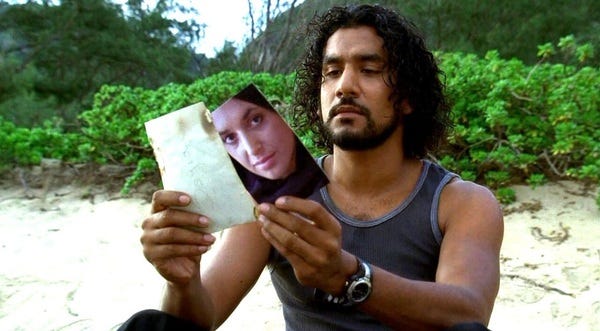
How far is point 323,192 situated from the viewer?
6.01ft

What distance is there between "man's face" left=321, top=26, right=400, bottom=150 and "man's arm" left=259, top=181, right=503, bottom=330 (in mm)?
265

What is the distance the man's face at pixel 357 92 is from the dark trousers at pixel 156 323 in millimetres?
573

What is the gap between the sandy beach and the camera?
120 inches

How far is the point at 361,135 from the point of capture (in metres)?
1.72

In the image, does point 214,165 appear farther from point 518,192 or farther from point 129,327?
point 518,192

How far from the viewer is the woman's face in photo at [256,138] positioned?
1320 millimetres

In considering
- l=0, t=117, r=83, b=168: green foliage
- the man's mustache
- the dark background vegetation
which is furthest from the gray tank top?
l=0, t=117, r=83, b=168: green foliage

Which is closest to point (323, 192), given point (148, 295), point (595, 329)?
point (595, 329)

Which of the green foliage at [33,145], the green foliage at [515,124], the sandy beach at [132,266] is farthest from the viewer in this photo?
the green foliage at [33,145]

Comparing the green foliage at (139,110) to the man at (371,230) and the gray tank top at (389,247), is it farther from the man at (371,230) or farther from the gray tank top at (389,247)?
the gray tank top at (389,247)

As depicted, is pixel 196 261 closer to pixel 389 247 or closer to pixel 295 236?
pixel 295 236

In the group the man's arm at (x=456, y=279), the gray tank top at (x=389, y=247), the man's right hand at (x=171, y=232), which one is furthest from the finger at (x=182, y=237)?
the gray tank top at (x=389, y=247)

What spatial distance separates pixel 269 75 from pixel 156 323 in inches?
152

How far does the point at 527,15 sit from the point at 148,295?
6734 millimetres
